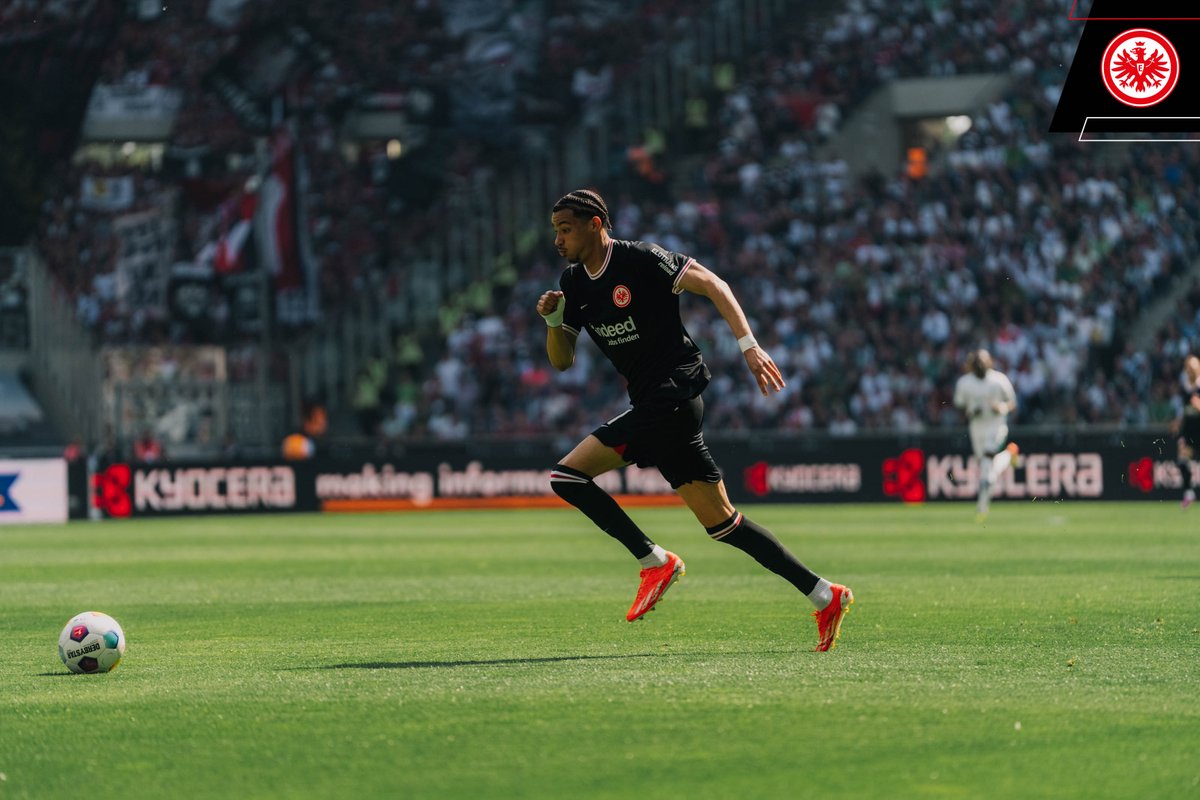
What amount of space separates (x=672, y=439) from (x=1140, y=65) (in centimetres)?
1261

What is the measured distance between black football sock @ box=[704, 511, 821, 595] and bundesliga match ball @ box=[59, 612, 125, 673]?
3093 mm

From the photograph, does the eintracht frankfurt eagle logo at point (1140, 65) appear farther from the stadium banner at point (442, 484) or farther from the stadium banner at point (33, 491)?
the stadium banner at point (33, 491)

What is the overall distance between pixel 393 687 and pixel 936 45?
107 ft

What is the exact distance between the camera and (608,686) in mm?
8047

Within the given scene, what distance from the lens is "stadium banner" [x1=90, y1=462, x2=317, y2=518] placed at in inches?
1217

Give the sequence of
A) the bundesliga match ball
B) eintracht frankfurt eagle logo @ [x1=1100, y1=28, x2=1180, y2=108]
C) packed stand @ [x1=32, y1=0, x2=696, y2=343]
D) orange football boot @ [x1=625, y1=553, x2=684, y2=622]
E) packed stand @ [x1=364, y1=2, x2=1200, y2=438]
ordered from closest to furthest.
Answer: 1. the bundesliga match ball
2. orange football boot @ [x1=625, y1=553, x2=684, y2=622]
3. eintracht frankfurt eagle logo @ [x1=1100, y1=28, x2=1180, y2=108]
4. packed stand @ [x1=364, y1=2, x2=1200, y2=438]
5. packed stand @ [x1=32, y1=0, x2=696, y2=343]

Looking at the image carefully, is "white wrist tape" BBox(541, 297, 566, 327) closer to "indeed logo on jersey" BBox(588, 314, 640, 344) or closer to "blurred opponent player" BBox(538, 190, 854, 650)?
"blurred opponent player" BBox(538, 190, 854, 650)

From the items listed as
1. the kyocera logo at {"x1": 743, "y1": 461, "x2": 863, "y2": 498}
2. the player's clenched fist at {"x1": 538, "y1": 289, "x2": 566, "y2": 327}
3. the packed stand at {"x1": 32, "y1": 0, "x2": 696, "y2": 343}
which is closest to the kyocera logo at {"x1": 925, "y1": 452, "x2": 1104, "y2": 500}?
the kyocera logo at {"x1": 743, "y1": 461, "x2": 863, "y2": 498}

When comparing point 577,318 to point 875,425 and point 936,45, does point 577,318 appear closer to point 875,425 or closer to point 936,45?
point 875,425

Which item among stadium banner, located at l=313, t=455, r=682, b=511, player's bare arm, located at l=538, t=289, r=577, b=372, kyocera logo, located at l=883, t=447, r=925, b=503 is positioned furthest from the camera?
stadium banner, located at l=313, t=455, r=682, b=511

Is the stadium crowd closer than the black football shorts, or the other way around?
the black football shorts

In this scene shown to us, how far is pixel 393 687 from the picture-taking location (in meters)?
8.16

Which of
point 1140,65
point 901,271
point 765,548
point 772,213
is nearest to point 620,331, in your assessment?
point 765,548

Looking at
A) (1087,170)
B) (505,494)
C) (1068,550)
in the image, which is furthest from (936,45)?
(1068,550)
